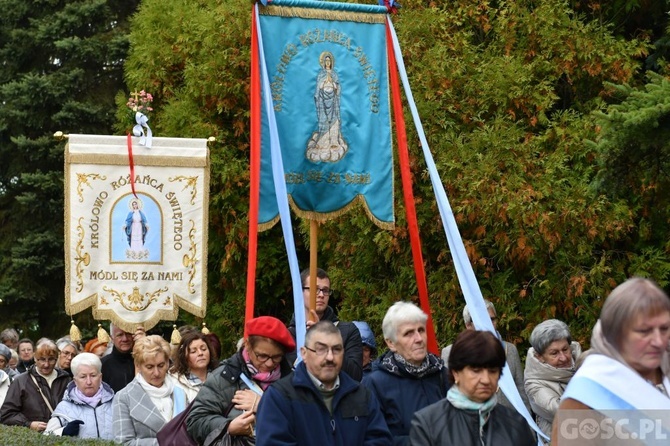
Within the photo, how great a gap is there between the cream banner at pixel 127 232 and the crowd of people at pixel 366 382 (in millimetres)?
631

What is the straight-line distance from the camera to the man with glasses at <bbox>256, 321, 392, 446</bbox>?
6.05 meters

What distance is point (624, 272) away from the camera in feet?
41.3

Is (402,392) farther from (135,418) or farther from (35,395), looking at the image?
(35,395)

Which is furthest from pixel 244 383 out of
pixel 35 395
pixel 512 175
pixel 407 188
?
pixel 512 175

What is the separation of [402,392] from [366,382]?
0.68 feet

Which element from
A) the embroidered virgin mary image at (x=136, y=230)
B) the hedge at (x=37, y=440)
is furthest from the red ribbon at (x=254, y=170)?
the embroidered virgin mary image at (x=136, y=230)

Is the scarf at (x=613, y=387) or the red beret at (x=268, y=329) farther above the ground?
the red beret at (x=268, y=329)

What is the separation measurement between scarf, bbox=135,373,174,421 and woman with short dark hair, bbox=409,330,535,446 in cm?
355

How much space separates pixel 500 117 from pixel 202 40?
23.1ft

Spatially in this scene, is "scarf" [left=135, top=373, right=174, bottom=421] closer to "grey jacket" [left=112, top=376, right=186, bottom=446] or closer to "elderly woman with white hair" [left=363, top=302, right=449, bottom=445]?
"grey jacket" [left=112, top=376, right=186, bottom=446]

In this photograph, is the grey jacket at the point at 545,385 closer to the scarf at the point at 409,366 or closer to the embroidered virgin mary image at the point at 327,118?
the scarf at the point at 409,366

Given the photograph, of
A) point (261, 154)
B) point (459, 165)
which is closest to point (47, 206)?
point (459, 165)

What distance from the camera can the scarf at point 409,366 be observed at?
6.61m

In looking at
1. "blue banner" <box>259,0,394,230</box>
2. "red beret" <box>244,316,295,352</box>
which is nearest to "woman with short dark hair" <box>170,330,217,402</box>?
"blue banner" <box>259,0,394,230</box>
